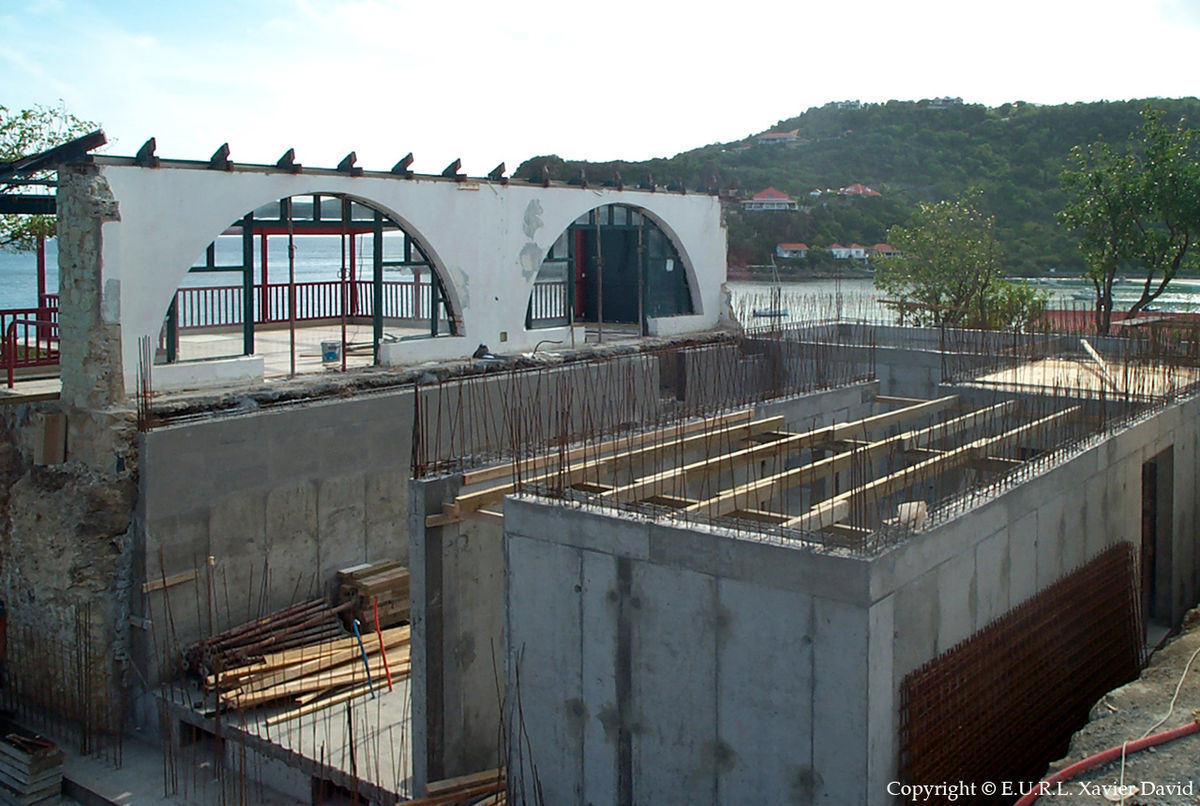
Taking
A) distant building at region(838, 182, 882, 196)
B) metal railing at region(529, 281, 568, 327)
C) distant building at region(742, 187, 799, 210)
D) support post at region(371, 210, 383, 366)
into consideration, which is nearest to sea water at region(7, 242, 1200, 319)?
support post at region(371, 210, 383, 366)

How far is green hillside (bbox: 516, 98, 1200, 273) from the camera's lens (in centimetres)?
5919

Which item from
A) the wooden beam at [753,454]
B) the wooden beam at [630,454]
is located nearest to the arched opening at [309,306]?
the wooden beam at [630,454]

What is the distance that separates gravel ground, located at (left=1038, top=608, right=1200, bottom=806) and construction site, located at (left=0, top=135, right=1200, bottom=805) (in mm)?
937

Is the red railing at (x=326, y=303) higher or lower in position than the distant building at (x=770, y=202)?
lower

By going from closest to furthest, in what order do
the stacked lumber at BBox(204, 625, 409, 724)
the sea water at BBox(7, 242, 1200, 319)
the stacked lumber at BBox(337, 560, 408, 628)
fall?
the stacked lumber at BBox(204, 625, 409, 724) < the stacked lumber at BBox(337, 560, 408, 628) < the sea water at BBox(7, 242, 1200, 319)

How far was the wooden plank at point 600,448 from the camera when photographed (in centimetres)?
1224

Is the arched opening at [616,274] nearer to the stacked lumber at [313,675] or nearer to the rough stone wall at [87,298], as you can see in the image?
the rough stone wall at [87,298]

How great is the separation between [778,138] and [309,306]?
2826 inches

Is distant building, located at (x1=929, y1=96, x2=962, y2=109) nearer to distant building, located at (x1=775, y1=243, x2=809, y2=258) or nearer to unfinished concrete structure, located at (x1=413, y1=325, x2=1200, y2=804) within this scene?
distant building, located at (x1=775, y1=243, x2=809, y2=258)

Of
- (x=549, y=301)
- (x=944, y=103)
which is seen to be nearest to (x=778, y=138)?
(x=944, y=103)

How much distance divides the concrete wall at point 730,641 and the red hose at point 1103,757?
105 cm

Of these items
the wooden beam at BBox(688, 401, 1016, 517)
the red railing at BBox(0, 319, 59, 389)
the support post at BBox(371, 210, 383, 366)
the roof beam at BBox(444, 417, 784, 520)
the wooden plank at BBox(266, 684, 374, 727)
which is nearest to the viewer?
the wooden beam at BBox(688, 401, 1016, 517)

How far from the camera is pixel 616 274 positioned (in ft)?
94.5

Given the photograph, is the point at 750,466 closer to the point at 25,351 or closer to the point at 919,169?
the point at 25,351
